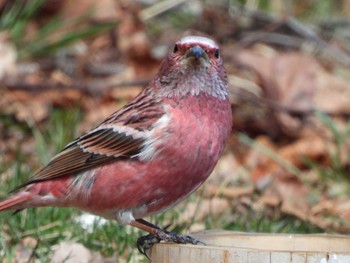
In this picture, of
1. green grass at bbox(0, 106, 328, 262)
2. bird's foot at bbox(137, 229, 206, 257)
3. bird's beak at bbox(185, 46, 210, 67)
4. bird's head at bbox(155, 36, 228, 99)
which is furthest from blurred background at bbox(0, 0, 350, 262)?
bird's beak at bbox(185, 46, 210, 67)

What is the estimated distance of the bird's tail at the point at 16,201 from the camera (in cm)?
509

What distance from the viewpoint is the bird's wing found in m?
5.05

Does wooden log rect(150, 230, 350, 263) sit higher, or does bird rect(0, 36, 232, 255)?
bird rect(0, 36, 232, 255)

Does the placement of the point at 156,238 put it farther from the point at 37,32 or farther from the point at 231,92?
the point at 37,32

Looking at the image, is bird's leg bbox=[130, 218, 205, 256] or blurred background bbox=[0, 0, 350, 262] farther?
blurred background bbox=[0, 0, 350, 262]

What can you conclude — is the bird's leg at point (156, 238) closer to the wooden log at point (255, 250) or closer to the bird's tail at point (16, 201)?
the wooden log at point (255, 250)

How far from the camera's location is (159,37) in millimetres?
9508

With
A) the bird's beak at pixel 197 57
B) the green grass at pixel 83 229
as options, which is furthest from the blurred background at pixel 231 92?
the bird's beak at pixel 197 57

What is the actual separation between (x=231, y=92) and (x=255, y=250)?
499cm

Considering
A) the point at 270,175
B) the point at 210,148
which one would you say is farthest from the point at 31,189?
the point at 270,175

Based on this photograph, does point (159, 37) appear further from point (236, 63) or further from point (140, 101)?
point (140, 101)

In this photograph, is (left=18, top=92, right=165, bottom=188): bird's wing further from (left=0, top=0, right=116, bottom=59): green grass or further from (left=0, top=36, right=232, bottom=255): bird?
(left=0, top=0, right=116, bottom=59): green grass

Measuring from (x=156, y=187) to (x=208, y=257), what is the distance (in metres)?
1.10

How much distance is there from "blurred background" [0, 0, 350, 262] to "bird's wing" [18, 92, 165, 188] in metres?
0.50
